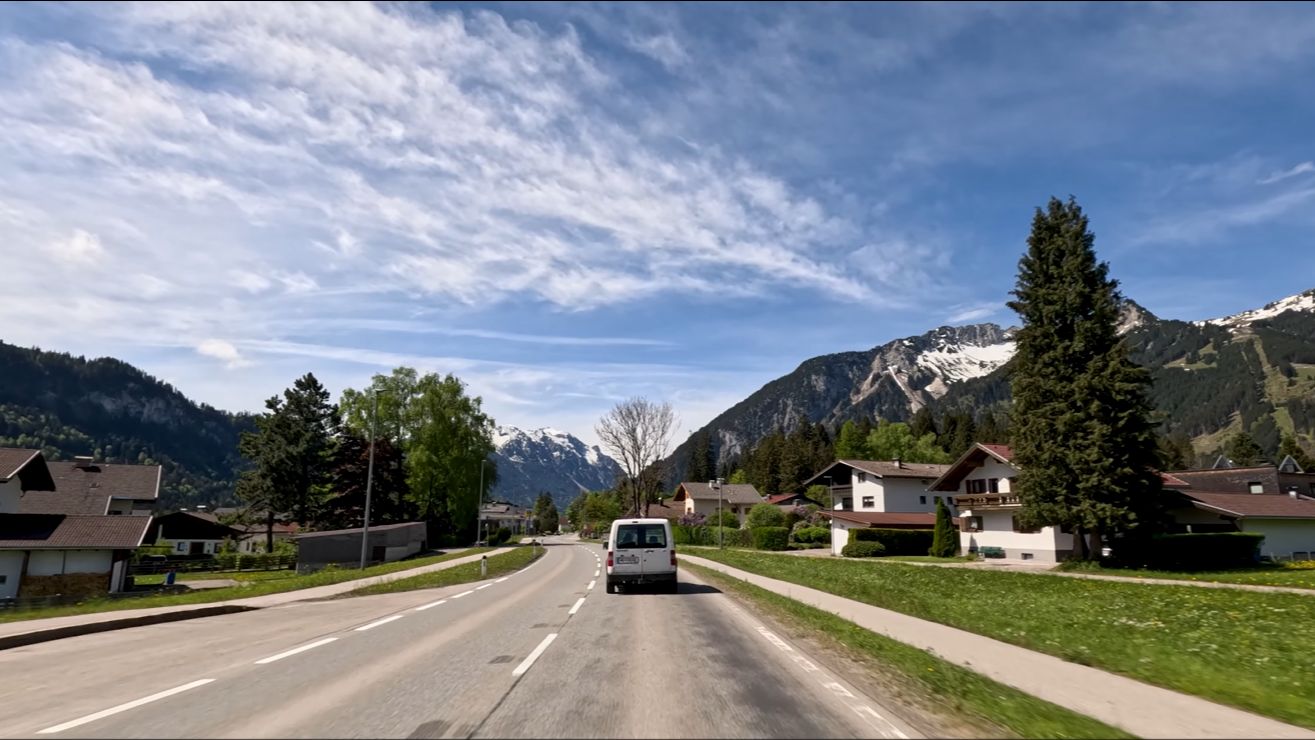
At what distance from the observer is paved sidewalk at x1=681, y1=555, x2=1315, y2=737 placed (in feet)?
22.7

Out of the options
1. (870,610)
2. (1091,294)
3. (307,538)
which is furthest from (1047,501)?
(307,538)

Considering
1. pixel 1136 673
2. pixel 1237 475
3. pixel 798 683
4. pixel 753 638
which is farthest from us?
pixel 1237 475

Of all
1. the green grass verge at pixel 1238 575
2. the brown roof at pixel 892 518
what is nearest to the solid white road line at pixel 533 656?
the green grass verge at pixel 1238 575

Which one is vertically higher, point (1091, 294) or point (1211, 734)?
point (1091, 294)

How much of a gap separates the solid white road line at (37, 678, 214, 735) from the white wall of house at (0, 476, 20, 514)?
39.5 meters

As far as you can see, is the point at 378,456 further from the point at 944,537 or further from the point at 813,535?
the point at 944,537

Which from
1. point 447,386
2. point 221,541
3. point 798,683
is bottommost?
point 221,541

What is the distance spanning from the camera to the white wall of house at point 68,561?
35281mm

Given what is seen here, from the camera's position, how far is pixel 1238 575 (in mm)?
29203

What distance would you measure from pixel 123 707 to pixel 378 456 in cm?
5900

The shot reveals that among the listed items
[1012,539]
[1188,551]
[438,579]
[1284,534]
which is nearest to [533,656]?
[438,579]

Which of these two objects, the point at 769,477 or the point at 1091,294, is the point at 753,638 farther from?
the point at 769,477

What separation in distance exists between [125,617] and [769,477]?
369 feet

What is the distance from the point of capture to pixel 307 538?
4925cm
